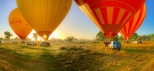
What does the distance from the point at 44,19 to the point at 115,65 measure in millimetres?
10167

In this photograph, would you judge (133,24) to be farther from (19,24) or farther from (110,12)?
(19,24)

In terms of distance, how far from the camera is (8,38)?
11606 cm

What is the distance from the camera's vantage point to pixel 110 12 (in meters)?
23.0

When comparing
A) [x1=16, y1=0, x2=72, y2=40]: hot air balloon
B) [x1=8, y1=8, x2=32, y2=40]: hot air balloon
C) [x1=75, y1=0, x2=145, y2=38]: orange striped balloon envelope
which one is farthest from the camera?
[x1=8, y1=8, x2=32, y2=40]: hot air balloon

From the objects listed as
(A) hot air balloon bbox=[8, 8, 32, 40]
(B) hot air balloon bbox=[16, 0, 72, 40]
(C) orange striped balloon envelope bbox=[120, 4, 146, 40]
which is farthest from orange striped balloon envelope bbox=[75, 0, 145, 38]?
(A) hot air balloon bbox=[8, 8, 32, 40]

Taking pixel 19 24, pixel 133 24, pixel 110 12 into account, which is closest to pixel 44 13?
pixel 110 12

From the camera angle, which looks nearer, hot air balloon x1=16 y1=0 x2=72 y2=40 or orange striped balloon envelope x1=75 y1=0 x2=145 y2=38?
orange striped balloon envelope x1=75 y1=0 x2=145 y2=38

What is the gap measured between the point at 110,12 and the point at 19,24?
21.1m

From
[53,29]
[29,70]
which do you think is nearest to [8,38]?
[53,29]

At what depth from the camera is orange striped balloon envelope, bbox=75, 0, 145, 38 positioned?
22809 mm

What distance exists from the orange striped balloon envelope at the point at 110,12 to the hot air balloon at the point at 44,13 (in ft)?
11.1

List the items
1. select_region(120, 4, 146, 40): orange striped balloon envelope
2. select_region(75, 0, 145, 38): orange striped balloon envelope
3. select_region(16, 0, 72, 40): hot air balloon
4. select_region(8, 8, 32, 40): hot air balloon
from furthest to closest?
select_region(8, 8, 32, 40): hot air balloon → select_region(120, 4, 146, 40): orange striped balloon envelope → select_region(16, 0, 72, 40): hot air balloon → select_region(75, 0, 145, 38): orange striped balloon envelope

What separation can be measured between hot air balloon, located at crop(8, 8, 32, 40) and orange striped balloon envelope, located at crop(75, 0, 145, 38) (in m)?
17.3

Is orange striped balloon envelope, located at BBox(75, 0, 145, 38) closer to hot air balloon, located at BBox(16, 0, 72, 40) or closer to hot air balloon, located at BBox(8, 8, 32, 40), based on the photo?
hot air balloon, located at BBox(16, 0, 72, 40)
